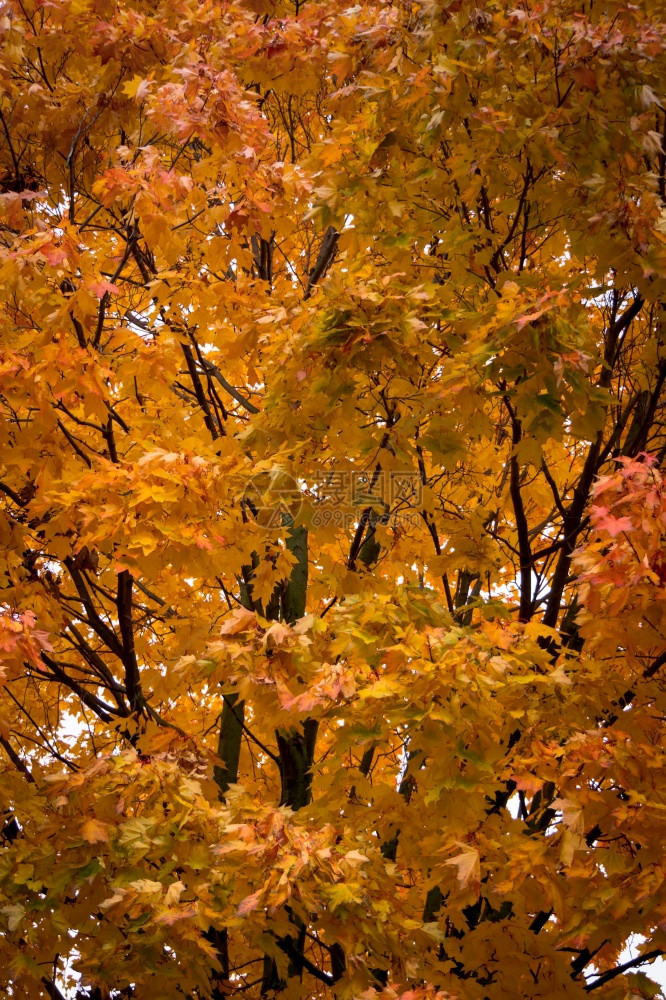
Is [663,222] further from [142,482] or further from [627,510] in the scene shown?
[142,482]

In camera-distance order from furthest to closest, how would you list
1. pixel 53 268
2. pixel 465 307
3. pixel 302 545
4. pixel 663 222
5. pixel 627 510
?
pixel 302 545, pixel 465 307, pixel 53 268, pixel 663 222, pixel 627 510

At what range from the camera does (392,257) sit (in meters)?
4.86

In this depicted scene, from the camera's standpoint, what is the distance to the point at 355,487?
4.61 metres

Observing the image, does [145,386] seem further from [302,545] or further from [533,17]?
[533,17]

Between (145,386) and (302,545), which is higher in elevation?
(145,386)

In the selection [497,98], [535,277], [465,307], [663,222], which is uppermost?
[497,98]

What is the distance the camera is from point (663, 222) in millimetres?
3781

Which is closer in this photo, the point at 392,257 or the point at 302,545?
the point at 392,257

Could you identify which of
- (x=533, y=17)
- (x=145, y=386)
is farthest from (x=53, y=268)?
(x=533, y=17)

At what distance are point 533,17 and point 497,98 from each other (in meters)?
0.34

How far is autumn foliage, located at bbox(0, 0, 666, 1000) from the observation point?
3605 millimetres

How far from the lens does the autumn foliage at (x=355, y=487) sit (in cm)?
361

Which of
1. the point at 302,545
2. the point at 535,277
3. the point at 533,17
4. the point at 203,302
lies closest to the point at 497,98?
the point at 533,17

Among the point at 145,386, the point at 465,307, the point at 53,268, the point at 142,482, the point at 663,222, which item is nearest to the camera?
the point at 663,222
